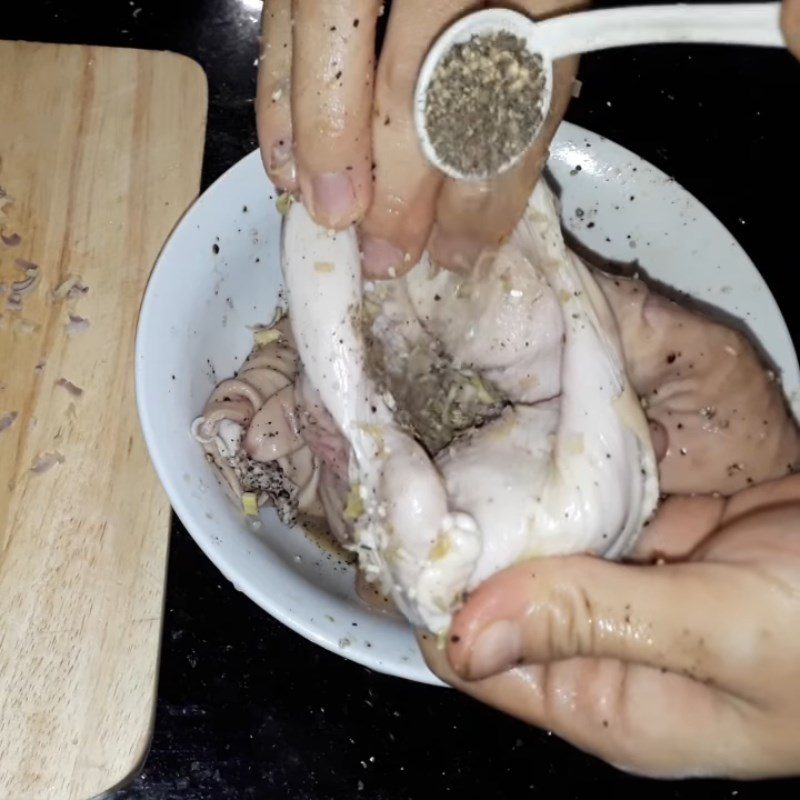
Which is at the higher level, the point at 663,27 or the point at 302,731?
the point at 663,27

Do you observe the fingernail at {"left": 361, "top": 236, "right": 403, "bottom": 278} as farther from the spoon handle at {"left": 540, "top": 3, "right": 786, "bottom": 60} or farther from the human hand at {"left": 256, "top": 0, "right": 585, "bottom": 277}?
the spoon handle at {"left": 540, "top": 3, "right": 786, "bottom": 60}

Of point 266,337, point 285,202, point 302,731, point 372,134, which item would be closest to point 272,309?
point 266,337

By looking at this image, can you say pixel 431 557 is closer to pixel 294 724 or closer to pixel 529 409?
pixel 529 409

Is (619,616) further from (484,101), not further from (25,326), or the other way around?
(25,326)

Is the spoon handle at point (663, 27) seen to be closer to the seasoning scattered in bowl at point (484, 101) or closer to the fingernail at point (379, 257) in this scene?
the seasoning scattered in bowl at point (484, 101)

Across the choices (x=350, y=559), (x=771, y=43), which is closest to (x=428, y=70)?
(x=771, y=43)

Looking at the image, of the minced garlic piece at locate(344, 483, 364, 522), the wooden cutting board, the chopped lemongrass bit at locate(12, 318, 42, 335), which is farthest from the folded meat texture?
the chopped lemongrass bit at locate(12, 318, 42, 335)
